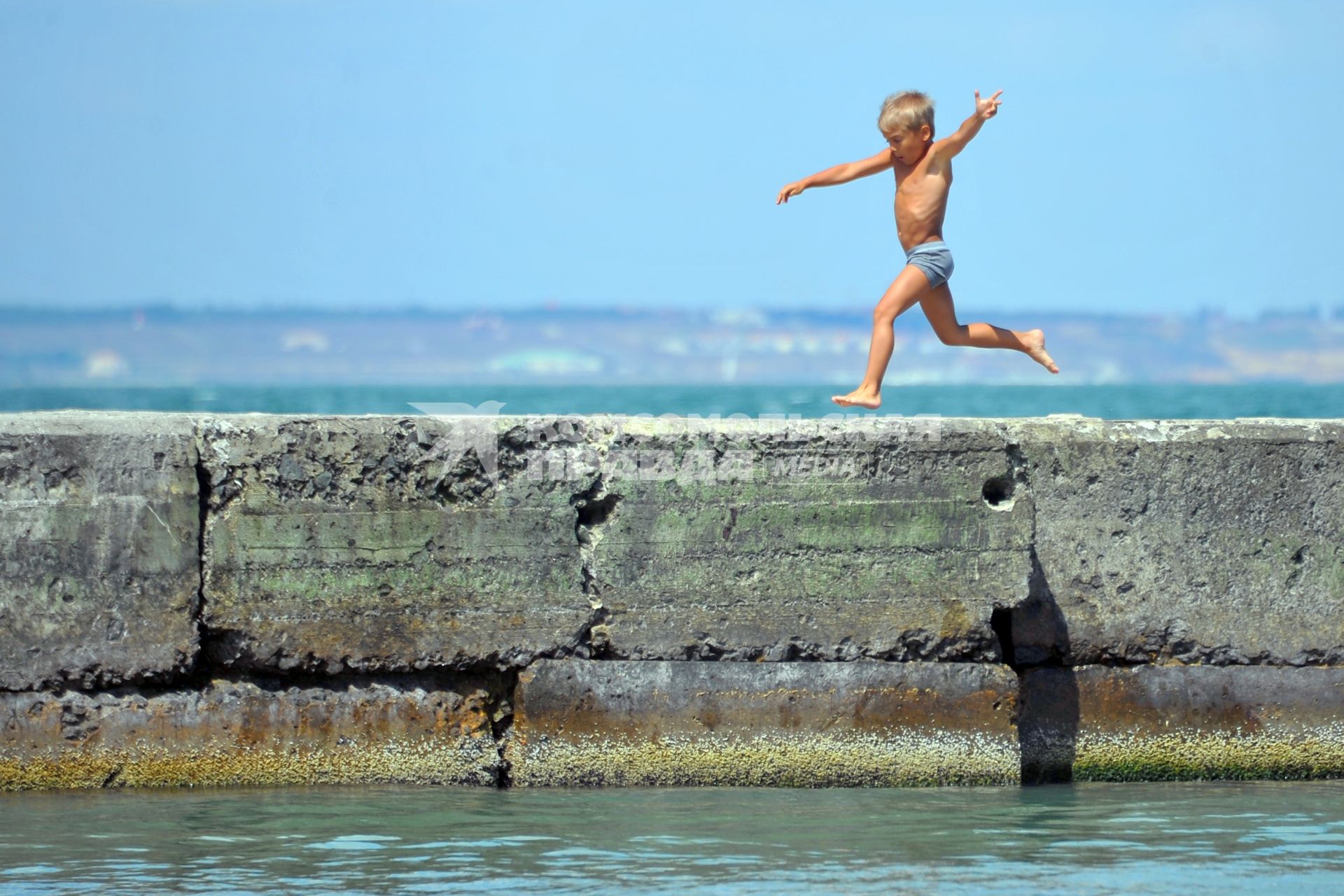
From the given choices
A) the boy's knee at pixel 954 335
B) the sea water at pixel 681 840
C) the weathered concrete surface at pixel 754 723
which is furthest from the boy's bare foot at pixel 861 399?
the sea water at pixel 681 840

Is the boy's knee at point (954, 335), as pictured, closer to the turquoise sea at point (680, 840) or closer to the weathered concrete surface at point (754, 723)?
the weathered concrete surface at point (754, 723)

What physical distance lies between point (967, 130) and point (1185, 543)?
140 centimetres

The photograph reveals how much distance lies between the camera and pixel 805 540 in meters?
4.50

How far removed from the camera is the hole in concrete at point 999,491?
4559 millimetres

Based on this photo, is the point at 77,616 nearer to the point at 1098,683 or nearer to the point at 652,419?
the point at 652,419

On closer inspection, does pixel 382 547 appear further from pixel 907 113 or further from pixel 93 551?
pixel 907 113

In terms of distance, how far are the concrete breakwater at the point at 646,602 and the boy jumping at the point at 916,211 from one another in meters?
0.50

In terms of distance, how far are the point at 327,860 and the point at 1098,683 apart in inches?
87.2

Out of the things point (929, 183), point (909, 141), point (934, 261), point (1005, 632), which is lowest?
point (1005, 632)

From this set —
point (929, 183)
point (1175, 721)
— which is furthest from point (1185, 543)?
point (929, 183)

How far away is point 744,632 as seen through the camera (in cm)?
451

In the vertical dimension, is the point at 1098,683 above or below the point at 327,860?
above

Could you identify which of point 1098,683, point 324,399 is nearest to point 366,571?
point 1098,683

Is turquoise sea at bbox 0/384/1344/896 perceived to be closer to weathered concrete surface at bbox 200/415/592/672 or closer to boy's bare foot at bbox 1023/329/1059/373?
weathered concrete surface at bbox 200/415/592/672
